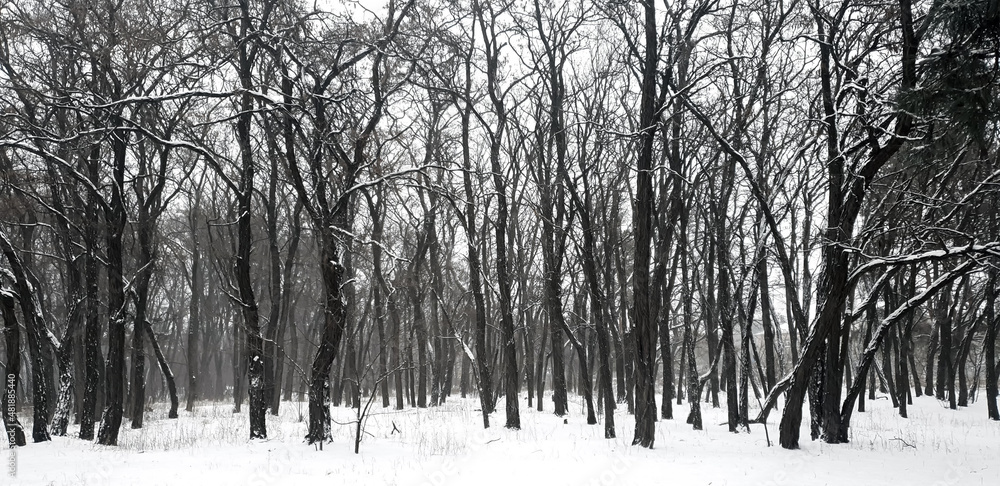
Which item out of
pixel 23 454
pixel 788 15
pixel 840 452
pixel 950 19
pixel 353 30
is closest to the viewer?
pixel 950 19

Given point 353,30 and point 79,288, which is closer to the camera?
point 353,30

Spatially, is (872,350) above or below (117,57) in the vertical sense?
below

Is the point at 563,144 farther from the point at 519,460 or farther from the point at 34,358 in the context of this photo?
the point at 34,358

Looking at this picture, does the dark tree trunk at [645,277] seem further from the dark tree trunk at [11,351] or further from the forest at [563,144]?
the dark tree trunk at [11,351]

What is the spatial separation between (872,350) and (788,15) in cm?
659

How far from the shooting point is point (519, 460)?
9531mm

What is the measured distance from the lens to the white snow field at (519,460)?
808 centimetres

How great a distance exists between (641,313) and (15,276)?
37.1ft

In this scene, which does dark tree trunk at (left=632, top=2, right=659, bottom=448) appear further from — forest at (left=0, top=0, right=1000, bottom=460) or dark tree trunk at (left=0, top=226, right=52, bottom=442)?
dark tree trunk at (left=0, top=226, right=52, bottom=442)

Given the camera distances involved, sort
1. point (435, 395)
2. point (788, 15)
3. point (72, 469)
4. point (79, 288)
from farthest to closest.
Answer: point (435, 395) → point (79, 288) → point (788, 15) → point (72, 469)

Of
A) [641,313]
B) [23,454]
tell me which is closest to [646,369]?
[641,313]

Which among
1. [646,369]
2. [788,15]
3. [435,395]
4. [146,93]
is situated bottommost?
[435,395]

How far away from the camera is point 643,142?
34.7 ft

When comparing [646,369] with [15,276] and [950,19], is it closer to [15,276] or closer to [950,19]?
[950,19]
